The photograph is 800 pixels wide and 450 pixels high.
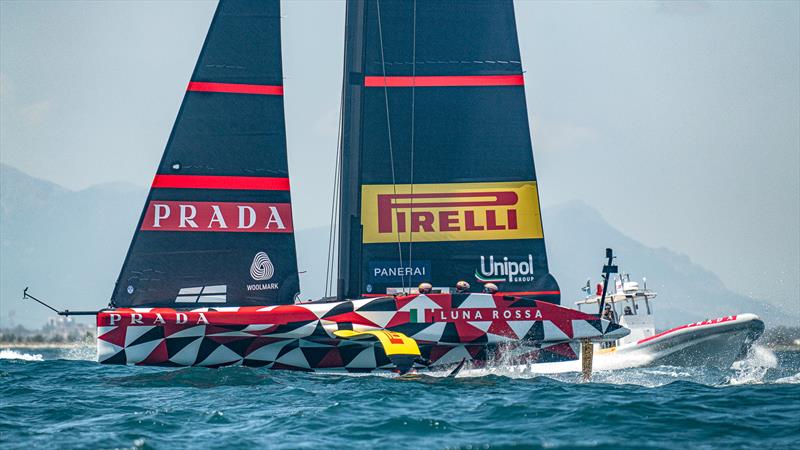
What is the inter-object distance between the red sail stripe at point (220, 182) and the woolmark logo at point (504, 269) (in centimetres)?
383

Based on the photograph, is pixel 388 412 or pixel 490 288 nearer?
pixel 388 412

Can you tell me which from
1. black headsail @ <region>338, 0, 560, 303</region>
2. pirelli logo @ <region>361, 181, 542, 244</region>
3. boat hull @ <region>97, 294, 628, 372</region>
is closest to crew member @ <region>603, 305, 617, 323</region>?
pirelli logo @ <region>361, 181, 542, 244</region>

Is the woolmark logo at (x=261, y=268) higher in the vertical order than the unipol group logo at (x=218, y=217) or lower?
lower

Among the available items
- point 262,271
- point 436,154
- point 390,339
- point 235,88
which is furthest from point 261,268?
point 436,154

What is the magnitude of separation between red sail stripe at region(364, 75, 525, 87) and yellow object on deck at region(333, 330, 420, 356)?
5.08 meters

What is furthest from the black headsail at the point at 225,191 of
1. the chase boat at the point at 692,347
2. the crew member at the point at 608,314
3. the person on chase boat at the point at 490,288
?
the crew member at the point at 608,314

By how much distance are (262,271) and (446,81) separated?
192 inches

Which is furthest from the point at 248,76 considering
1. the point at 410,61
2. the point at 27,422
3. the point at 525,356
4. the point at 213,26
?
the point at 27,422

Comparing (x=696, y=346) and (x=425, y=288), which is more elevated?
(x=425, y=288)

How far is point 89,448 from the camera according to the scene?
1009 centimetres

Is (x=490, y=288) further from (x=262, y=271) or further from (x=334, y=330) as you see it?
(x=262, y=271)

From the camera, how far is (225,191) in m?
17.5

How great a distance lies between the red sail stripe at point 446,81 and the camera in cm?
1834

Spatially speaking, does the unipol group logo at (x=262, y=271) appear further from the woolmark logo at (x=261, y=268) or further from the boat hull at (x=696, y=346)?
the boat hull at (x=696, y=346)
